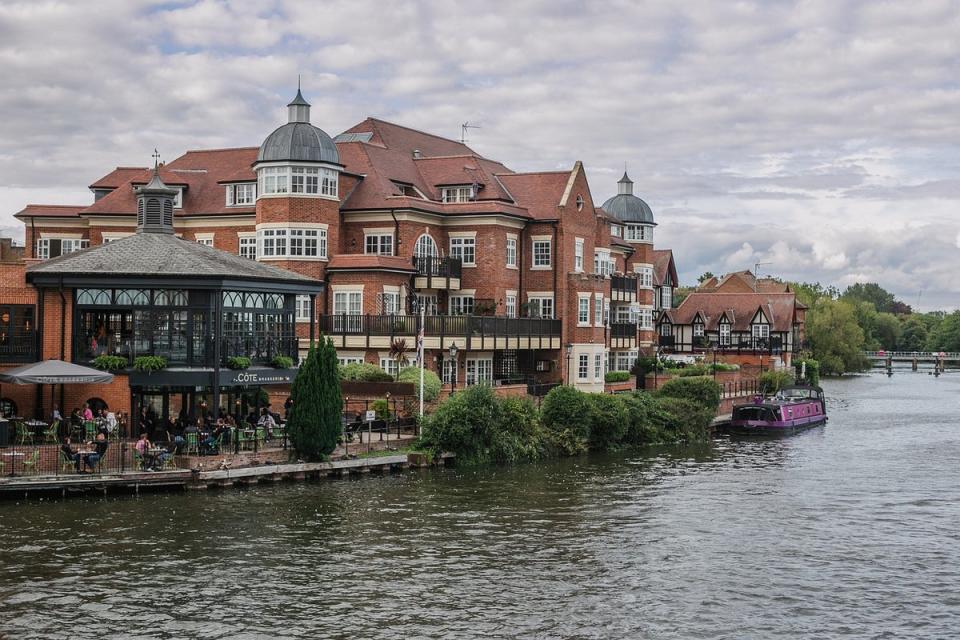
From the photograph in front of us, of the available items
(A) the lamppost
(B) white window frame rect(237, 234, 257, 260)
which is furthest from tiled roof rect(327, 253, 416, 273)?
(A) the lamppost

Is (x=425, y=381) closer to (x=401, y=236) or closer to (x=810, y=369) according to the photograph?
(x=401, y=236)

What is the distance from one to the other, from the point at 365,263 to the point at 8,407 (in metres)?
20.1

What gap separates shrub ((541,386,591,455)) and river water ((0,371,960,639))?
610 cm

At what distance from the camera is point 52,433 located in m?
36.7

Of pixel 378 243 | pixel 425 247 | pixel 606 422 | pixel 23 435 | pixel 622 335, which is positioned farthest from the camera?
pixel 622 335

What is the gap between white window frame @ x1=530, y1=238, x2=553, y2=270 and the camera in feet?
205

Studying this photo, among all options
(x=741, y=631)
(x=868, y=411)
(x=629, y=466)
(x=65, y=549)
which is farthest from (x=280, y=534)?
(x=868, y=411)

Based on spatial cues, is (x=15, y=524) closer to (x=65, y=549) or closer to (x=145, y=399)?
(x=65, y=549)

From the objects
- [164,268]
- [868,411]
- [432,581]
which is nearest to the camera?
[432,581]

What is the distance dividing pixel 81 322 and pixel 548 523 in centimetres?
1877

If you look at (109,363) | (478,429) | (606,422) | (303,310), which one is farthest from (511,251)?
(109,363)

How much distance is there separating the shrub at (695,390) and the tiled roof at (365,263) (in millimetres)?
15501

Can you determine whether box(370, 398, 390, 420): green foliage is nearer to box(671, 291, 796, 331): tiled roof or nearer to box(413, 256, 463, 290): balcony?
box(413, 256, 463, 290): balcony

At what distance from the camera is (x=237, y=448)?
38.5 metres
